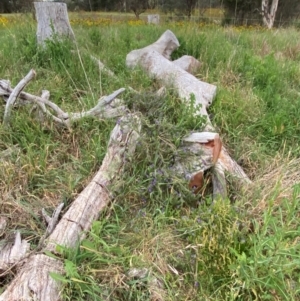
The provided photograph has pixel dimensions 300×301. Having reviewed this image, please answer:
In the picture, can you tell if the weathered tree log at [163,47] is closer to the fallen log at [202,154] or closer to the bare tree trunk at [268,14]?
the fallen log at [202,154]

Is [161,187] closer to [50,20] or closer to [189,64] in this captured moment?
[189,64]

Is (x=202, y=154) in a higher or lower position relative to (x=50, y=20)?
lower

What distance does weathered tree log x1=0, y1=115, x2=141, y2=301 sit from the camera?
4.99ft

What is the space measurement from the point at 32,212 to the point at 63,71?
2.05 metres

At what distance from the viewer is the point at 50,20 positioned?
154 inches

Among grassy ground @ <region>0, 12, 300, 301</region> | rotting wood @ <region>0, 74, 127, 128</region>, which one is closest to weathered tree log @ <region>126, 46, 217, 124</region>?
grassy ground @ <region>0, 12, 300, 301</region>

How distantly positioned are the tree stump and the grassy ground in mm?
210

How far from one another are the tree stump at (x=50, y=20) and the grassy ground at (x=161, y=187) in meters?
0.21

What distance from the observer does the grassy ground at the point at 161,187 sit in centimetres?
163

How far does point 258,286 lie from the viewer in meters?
1.57

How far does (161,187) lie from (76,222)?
0.67 meters

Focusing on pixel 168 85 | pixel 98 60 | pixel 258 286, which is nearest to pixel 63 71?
pixel 98 60

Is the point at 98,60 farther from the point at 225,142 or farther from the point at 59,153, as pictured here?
the point at 225,142

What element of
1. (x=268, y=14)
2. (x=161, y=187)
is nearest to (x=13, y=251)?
(x=161, y=187)
